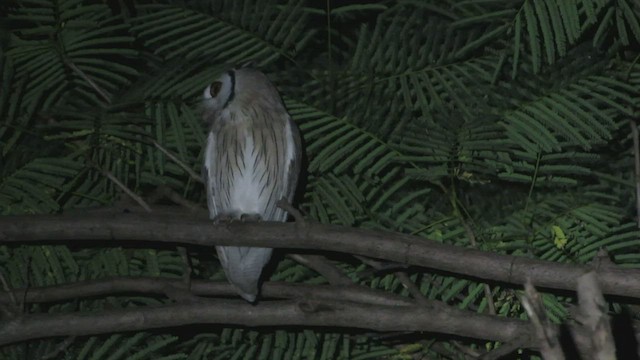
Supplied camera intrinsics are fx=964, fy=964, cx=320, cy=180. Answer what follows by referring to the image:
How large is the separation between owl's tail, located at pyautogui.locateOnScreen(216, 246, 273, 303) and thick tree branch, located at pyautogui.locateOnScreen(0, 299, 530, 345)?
106mm

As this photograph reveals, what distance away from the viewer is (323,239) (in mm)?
2043

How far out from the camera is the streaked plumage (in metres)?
2.66

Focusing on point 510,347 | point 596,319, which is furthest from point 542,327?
point 510,347

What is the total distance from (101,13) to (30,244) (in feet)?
2.16

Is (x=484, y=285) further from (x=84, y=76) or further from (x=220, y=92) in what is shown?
(x=84, y=76)

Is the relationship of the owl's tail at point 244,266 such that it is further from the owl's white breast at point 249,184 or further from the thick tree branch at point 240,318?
the owl's white breast at point 249,184

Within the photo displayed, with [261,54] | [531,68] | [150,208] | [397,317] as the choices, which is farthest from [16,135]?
[531,68]

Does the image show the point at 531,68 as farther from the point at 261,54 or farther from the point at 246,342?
the point at 246,342

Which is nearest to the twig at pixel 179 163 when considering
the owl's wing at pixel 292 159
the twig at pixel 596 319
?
the owl's wing at pixel 292 159

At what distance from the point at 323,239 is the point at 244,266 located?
1.48 ft

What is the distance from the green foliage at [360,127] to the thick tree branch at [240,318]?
6.8 inches

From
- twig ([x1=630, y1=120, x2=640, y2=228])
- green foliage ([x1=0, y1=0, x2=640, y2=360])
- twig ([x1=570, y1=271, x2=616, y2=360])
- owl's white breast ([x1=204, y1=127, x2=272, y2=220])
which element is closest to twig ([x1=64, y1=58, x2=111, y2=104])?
green foliage ([x1=0, y1=0, x2=640, y2=360])

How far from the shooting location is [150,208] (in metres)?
2.49

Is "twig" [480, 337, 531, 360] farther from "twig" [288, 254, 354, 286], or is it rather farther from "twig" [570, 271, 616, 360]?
"twig" [570, 271, 616, 360]
